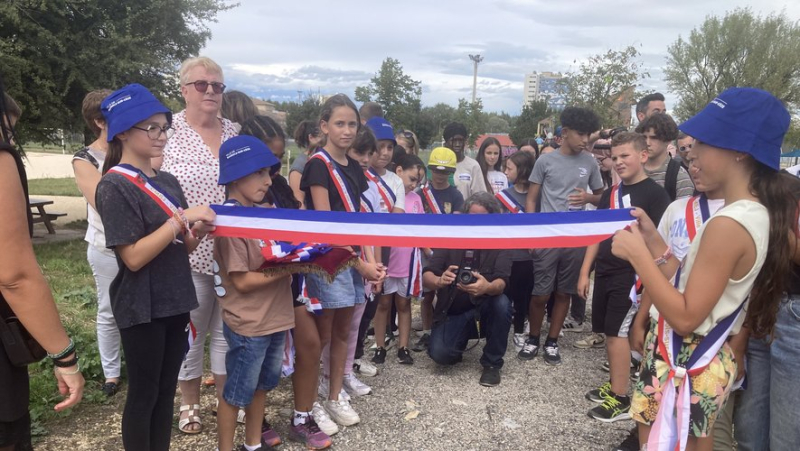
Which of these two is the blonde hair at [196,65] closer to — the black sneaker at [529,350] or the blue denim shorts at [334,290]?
the blue denim shorts at [334,290]

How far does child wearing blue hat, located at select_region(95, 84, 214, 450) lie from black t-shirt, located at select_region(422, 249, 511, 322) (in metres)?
2.44

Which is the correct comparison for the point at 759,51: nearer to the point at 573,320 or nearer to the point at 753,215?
the point at 573,320

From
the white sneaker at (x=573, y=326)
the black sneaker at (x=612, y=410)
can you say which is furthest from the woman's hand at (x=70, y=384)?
the white sneaker at (x=573, y=326)

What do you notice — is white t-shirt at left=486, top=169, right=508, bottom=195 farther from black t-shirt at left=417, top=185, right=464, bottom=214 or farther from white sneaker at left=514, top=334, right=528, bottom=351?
white sneaker at left=514, top=334, right=528, bottom=351

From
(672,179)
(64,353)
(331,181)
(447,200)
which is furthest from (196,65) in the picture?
(672,179)

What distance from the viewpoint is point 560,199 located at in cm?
517

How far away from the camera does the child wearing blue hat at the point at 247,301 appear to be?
108 inches

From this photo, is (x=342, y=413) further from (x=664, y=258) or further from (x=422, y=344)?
(x=664, y=258)

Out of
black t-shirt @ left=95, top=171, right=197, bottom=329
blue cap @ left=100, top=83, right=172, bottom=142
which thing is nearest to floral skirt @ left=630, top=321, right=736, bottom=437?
black t-shirt @ left=95, top=171, right=197, bottom=329

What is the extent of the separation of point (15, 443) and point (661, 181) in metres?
4.69

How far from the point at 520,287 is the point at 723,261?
3515mm

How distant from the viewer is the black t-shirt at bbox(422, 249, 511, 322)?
175 inches

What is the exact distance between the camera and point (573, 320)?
20.4ft

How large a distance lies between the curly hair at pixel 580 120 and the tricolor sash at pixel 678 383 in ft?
10.7
